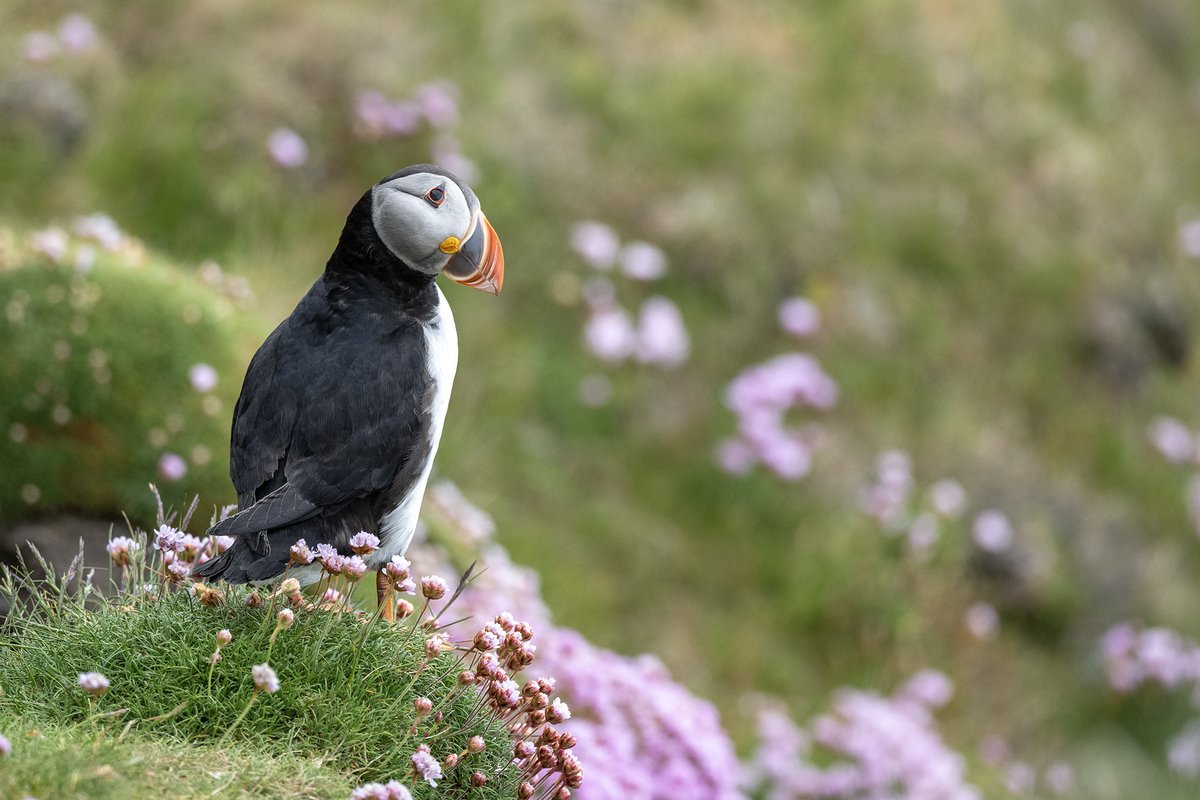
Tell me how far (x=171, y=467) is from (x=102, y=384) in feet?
1.57

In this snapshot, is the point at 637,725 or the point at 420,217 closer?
the point at 420,217

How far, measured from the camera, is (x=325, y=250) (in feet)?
23.5

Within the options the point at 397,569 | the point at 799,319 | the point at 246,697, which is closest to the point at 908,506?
the point at 799,319

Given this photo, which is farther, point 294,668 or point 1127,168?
point 1127,168

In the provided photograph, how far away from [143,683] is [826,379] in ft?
19.0

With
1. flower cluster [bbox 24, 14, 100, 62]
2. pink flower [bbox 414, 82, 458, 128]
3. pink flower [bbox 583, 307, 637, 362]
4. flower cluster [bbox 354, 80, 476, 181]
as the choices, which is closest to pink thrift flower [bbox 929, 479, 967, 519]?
pink flower [bbox 583, 307, 637, 362]

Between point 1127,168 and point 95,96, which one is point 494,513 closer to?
point 95,96

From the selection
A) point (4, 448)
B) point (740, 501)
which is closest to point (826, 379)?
point (740, 501)

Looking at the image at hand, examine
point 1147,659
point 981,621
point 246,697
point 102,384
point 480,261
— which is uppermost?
point 1147,659

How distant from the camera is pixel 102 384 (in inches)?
187

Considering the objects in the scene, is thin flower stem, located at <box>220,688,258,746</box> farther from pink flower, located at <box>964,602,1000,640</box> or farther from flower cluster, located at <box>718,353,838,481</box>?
pink flower, located at <box>964,602,1000,640</box>

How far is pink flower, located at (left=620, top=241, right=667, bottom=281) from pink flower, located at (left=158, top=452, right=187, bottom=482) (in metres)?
4.08

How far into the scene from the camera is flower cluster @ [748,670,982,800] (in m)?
5.99

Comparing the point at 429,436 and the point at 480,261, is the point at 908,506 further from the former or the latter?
the point at 480,261
